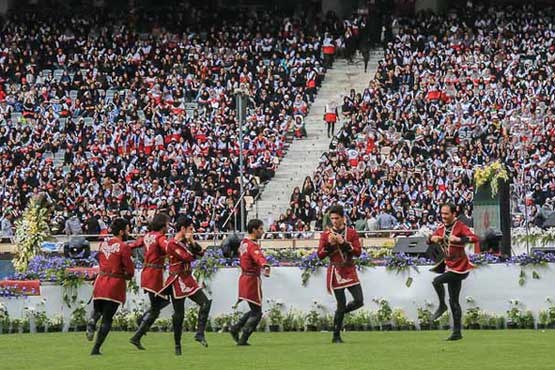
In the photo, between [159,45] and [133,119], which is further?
[159,45]

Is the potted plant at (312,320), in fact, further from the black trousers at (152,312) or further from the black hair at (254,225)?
the black trousers at (152,312)

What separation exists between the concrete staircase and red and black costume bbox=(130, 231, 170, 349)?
22.9m

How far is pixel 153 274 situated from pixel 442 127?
2588cm

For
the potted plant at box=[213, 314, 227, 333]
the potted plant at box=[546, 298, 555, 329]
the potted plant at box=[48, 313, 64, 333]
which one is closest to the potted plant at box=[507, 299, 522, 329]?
the potted plant at box=[546, 298, 555, 329]

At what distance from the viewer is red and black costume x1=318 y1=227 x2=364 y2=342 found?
74.7ft

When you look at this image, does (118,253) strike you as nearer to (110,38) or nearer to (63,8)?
(110,38)

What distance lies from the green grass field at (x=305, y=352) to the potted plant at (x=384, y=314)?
762 millimetres

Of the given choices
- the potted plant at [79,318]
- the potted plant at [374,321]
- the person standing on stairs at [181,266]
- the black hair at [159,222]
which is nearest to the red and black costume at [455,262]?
the person standing on stairs at [181,266]

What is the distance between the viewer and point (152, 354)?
71.6ft

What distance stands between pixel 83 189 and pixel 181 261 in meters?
26.3

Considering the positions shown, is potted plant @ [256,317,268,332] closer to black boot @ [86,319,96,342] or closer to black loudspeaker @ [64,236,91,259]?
black boot @ [86,319,96,342]

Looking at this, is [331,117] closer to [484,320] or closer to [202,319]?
[484,320]

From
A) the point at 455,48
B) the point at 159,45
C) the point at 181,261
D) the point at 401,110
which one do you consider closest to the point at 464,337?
the point at 181,261

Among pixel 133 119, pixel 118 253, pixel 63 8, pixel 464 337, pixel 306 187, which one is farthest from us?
pixel 63 8
